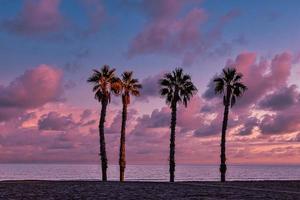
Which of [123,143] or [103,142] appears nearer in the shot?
[103,142]

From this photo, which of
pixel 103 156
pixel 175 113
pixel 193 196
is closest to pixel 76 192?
pixel 193 196

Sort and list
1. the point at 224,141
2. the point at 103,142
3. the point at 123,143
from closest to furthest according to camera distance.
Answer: the point at 103,142 → the point at 224,141 → the point at 123,143

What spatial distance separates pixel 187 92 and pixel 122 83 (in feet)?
29.0

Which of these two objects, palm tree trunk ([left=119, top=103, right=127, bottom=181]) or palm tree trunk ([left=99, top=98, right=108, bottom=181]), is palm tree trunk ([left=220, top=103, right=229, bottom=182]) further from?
palm tree trunk ([left=99, top=98, right=108, bottom=181])

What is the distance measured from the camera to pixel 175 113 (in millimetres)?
66625

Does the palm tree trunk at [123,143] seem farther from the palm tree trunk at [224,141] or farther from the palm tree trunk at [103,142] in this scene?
the palm tree trunk at [224,141]

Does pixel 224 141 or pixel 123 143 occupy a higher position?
pixel 224 141

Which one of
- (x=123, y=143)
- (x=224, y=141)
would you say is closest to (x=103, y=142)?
(x=123, y=143)

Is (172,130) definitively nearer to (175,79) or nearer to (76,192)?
(175,79)

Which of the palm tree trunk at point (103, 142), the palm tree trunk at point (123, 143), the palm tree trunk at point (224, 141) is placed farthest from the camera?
the palm tree trunk at point (123, 143)

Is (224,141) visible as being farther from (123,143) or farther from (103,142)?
(103,142)

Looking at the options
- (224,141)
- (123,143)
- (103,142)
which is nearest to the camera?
(103,142)

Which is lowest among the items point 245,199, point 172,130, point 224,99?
point 245,199

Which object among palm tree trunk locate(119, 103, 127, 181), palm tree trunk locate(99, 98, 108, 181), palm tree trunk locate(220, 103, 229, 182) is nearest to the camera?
palm tree trunk locate(99, 98, 108, 181)
